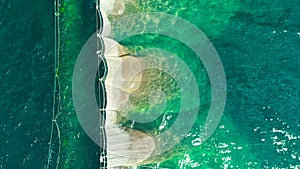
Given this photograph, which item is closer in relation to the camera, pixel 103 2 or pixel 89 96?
pixel 103 2

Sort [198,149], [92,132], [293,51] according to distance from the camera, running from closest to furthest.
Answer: [293,51] < [198,149] < [92,132]

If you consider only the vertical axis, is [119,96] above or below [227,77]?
below

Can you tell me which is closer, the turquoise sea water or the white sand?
the turquoise sea water

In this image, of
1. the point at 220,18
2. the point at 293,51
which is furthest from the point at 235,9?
the point at 293,51

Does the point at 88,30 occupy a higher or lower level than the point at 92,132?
higher

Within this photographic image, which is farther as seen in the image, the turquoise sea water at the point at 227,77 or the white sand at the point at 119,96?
the white sand at the point at 119,96

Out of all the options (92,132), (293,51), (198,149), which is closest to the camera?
(293,51)

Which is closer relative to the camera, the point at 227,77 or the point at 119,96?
the point at 227,77

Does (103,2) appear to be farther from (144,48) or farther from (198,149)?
(198,149)
